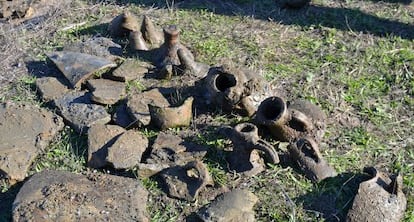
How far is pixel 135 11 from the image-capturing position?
5.02 metres

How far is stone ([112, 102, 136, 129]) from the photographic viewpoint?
3682 mm

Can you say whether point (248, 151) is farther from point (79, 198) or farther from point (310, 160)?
point (79, 198)

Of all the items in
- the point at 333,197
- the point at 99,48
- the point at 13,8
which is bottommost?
the point at 333,197

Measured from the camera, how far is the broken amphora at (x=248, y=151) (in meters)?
3.28

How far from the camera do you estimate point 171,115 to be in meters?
3.59

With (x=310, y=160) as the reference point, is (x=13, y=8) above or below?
above

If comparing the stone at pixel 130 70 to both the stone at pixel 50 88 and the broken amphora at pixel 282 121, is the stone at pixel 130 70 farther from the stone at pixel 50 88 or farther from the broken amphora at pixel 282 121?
the broken amphora at pixel 282 121

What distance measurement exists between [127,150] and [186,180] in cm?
44

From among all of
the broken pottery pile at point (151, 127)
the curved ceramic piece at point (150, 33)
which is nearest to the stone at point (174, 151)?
the broken pottery pile at point (151, 127)

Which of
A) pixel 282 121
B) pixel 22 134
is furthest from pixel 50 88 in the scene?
pixel 282 121

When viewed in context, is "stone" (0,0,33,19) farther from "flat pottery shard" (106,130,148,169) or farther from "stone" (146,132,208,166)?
"stone" (146,132,208,166)

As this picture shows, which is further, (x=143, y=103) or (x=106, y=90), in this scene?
(x=106, y=90)

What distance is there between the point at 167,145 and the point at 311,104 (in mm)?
1033

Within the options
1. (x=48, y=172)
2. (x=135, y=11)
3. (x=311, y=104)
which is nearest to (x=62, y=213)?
(x=48, y=172)
